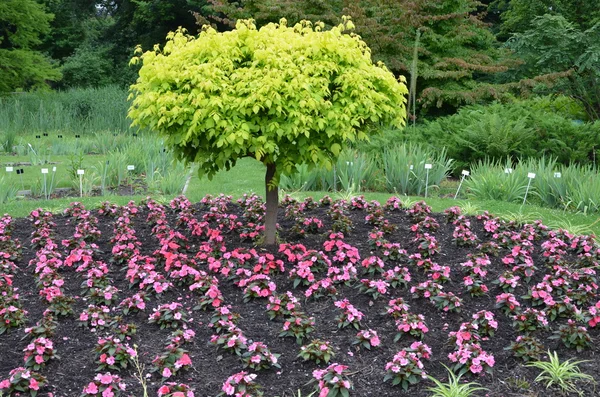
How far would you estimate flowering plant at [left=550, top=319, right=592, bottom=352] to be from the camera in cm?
407

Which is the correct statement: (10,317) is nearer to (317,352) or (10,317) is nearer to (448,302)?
(317,352)

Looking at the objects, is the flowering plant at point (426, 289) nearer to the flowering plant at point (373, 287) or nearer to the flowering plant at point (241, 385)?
the flowering plant at point (373, 287)

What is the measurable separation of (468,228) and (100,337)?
3.46m

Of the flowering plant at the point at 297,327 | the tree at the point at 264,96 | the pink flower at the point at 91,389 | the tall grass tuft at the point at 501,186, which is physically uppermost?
the tree at the point at 264,96

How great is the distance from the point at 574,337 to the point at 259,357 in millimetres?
1894

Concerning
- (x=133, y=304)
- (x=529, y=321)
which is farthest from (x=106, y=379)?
(x=529, y=321)

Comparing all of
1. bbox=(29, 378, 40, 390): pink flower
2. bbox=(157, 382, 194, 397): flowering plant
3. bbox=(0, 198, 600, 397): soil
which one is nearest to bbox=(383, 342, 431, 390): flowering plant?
bbox=(0, 198, 600, 397): soil

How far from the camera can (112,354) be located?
3.84 metres

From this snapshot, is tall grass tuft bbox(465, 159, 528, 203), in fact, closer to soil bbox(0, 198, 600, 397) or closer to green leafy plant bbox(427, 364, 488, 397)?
soil bbox(0, 198, 600, 397)

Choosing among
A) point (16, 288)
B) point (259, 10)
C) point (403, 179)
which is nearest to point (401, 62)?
point (259, 10)

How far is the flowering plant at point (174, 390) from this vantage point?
3.44 meters

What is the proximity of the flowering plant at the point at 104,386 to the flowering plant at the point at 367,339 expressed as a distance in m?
1.39

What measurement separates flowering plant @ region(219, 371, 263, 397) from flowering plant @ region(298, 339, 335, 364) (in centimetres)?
43

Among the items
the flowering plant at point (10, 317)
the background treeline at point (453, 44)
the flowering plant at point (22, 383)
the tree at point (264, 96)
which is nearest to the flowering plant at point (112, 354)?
the flowering plant at point (22, 383)
